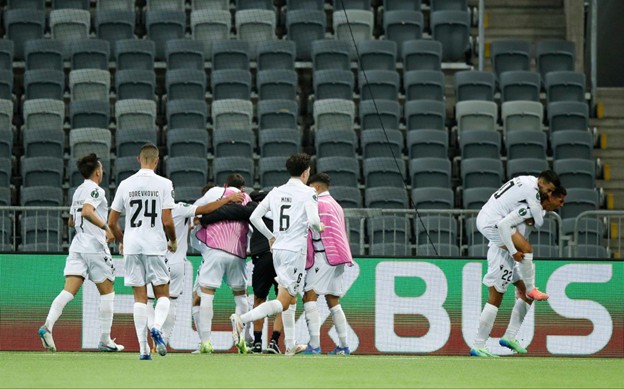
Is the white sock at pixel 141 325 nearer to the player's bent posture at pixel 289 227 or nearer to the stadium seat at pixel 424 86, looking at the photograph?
the player's bent posture at pixel 289 227

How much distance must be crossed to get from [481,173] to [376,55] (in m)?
3.49

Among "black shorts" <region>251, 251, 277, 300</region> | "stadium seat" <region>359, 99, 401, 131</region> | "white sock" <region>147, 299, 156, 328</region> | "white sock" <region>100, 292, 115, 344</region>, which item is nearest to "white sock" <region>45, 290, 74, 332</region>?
"white sock" <region>100, 292, 115, 344</region>

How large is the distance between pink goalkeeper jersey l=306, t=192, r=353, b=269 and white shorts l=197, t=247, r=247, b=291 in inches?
32.2

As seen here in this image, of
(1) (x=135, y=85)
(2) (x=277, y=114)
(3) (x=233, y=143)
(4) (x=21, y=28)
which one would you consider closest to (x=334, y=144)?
(2) (x=277, y=114)

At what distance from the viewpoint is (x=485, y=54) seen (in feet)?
82.7

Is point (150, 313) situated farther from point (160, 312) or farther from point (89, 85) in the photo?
point (89, 85)

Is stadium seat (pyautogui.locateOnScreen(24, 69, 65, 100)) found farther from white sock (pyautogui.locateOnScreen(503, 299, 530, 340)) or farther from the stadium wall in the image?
white sock (pyautogui.locateOnScreen(503, 299, 530, 340))

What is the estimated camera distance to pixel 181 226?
577 inches

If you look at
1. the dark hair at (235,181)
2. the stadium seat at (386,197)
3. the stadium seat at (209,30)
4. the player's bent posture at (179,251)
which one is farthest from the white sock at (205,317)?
the stadium seat at (209,30)

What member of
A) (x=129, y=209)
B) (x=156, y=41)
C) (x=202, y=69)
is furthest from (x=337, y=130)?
(x=129, y=209)

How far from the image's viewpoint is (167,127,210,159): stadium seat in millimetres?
21328

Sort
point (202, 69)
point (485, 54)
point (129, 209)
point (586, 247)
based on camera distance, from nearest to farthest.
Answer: point (129, 209)
point (586, 247)
point (202, 69)
point (485, 54)

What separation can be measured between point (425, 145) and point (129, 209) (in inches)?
393

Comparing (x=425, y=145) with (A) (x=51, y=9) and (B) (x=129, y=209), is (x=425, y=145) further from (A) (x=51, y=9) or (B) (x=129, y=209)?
(B) (x=129, y=209)
